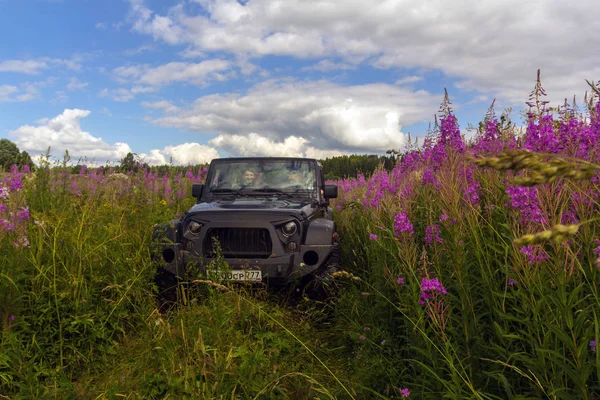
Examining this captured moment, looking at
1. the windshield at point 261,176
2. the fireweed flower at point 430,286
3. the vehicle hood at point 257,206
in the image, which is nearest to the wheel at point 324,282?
the vehicle hood at point 257,206

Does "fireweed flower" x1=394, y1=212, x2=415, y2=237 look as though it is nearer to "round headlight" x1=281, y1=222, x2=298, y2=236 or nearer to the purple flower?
"round headlight" x1=281, y1=222, x2=298, y2=236

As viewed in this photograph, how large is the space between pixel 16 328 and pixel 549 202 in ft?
13.5

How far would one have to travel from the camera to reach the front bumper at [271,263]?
492 centimetres

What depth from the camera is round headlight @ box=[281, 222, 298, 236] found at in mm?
5152

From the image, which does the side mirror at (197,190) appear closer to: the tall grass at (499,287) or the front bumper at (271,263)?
the front bumper at (271,263)

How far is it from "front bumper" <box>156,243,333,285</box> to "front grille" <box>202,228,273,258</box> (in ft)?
0.52

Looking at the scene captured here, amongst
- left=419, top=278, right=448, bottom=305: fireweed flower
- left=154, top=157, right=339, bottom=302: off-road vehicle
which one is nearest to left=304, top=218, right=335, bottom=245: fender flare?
left=154, top=157, right=339, bottom=302: off-road vehicle

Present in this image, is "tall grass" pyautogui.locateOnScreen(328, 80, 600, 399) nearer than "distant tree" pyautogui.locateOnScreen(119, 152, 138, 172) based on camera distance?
Yes

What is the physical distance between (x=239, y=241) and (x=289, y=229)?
600 millimetres

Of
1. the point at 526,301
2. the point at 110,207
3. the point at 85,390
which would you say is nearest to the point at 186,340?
the point at 85,390

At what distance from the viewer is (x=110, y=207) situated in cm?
650

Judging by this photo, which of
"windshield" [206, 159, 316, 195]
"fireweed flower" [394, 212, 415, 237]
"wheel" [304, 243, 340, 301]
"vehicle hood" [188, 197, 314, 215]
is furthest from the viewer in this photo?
"windshield" [206, 159, 316, 195]

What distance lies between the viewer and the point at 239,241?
202 inches

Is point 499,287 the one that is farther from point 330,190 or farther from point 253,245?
point 330,190
